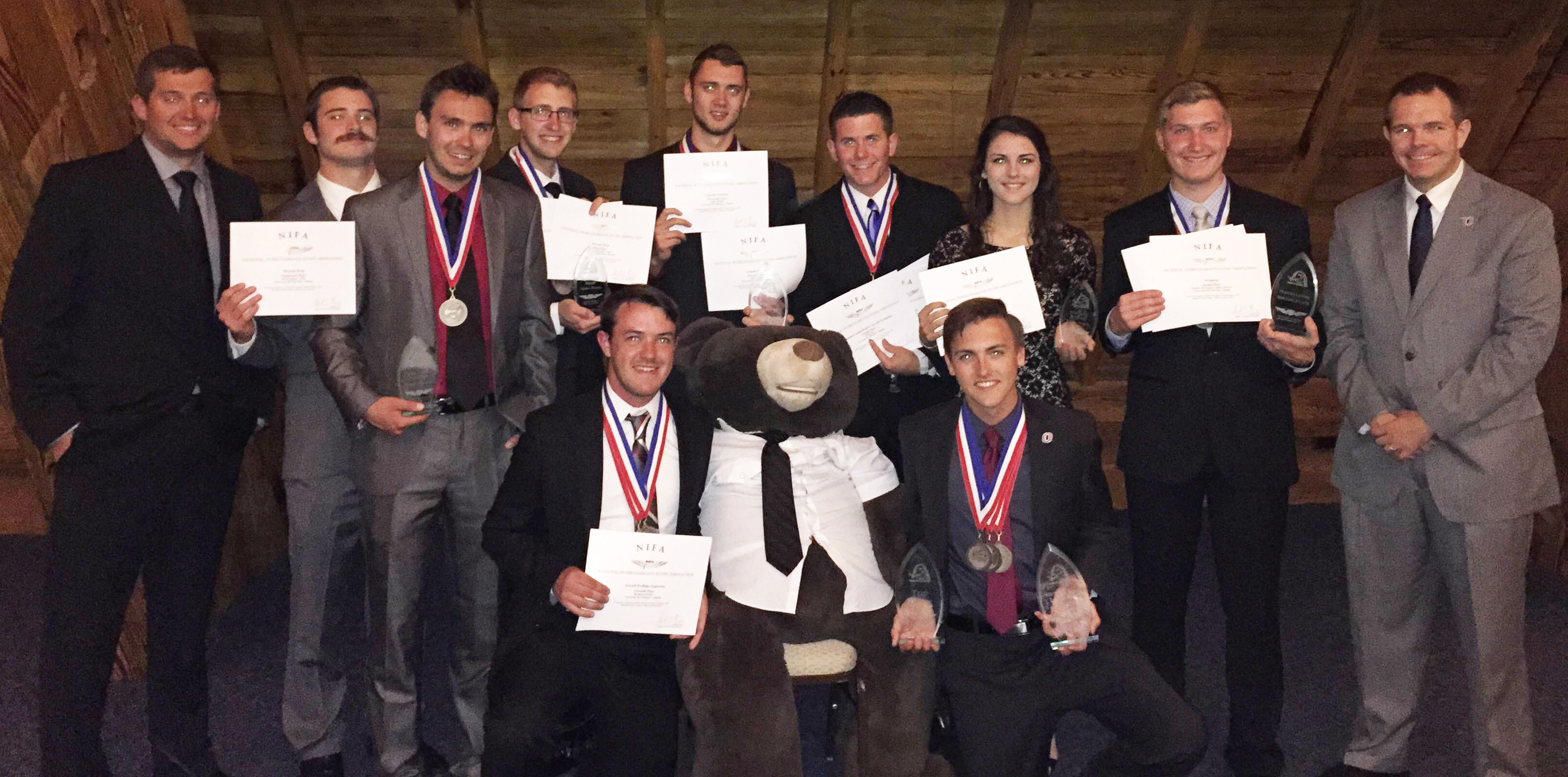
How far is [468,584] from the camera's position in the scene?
3697mm

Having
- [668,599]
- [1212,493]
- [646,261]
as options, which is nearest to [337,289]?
[646,261]

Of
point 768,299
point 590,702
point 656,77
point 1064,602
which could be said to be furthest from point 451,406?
point 656,77

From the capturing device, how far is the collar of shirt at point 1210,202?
3.62m

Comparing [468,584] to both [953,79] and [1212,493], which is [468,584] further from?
[953,79]

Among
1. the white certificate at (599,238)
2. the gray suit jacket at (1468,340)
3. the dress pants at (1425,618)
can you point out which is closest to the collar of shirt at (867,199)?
the white certificate at (599,238)

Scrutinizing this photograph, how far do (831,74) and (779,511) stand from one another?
9.15 ft

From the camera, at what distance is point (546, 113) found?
4.08m

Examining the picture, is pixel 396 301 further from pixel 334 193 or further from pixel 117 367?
pixel 117 367

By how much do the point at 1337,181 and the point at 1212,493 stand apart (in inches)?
121

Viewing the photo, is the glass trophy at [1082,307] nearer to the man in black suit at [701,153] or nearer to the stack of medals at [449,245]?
the man in black suit at [701,153]

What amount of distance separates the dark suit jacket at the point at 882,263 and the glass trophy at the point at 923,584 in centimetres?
79

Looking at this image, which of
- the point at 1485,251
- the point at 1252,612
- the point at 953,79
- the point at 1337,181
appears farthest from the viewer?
the point at 1337,181

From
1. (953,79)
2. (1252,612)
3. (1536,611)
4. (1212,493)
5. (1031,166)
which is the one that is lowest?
(1536,611)

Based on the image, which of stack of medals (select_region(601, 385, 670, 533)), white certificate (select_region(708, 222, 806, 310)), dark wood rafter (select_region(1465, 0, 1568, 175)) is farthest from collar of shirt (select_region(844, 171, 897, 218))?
dark wood rafter (select_region(1465, 0, 1568, 175))
